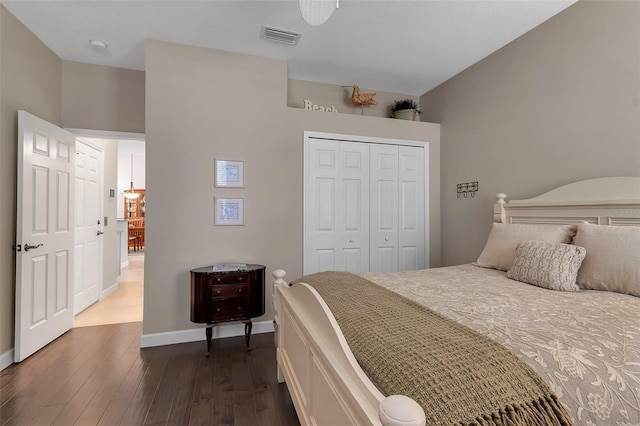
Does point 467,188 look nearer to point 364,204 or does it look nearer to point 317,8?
point 364,204

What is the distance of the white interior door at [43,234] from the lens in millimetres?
2449

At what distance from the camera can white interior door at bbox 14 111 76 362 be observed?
2449 mm

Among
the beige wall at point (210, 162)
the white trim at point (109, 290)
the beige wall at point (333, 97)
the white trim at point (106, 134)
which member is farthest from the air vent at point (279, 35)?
the white trim at point (109, 290)

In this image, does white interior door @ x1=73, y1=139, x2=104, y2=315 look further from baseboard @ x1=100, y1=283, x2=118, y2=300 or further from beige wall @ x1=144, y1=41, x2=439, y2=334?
beige wall @ x1=144, y1=41, x2=439, y2=334

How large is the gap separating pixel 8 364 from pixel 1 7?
284 cm

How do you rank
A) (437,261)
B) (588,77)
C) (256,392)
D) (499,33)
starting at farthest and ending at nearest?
(437,261), (499,33), (588,77), (256,392)

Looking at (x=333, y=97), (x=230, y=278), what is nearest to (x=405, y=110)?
(x=333, y=97)

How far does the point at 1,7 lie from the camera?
2.34m

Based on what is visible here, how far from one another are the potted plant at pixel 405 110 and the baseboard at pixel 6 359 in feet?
14.7

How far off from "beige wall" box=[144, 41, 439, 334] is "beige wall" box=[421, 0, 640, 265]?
63.5 inches

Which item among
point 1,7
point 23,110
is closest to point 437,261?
point 23,110

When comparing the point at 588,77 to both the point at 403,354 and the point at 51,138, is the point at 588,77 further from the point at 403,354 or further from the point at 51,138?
the point at 51,138

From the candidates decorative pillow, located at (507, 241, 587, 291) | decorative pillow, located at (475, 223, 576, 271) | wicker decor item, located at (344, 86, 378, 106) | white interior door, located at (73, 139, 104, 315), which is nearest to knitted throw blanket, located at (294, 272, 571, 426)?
decorative pillow, located at (507, 241, 587, 291)

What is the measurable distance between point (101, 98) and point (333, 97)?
2649 millimetres
